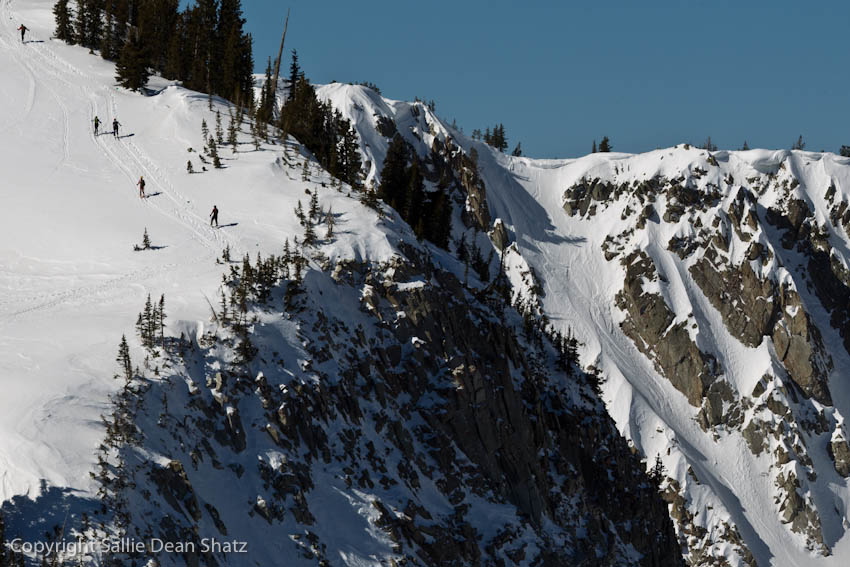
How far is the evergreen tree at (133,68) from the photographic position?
66062mm

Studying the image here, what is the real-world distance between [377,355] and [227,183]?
1711 centimetres

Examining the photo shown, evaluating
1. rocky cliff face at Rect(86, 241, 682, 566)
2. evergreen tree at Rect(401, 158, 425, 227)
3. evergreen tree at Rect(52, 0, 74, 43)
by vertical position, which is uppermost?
evergreen tree at Rect(52, 0, 74, 43)

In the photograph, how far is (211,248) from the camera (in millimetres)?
39156

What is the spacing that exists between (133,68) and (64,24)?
56.7 feet

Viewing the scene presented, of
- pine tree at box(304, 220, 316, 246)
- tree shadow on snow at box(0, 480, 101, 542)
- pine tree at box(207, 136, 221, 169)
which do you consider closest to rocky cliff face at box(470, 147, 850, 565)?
pine tree at box(207, 136, 221, 169)

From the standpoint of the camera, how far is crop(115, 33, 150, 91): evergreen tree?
66062mm

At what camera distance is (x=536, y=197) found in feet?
400

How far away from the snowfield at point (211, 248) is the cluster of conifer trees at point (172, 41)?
226 cm

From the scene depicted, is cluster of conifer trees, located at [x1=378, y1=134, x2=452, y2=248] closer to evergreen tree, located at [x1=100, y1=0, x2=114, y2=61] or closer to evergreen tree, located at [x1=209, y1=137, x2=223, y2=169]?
evergreen tree, located at [x1=209, y1=137, x2=223, y2=169]

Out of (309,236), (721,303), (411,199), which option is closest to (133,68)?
(411,199)

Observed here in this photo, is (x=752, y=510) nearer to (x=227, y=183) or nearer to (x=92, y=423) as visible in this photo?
(x=227, y=183)

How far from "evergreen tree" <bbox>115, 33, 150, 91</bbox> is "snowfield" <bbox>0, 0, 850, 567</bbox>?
44.9 inches

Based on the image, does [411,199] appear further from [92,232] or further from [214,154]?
[92,232]

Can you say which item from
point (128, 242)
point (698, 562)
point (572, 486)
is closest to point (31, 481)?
point (128, 242)
